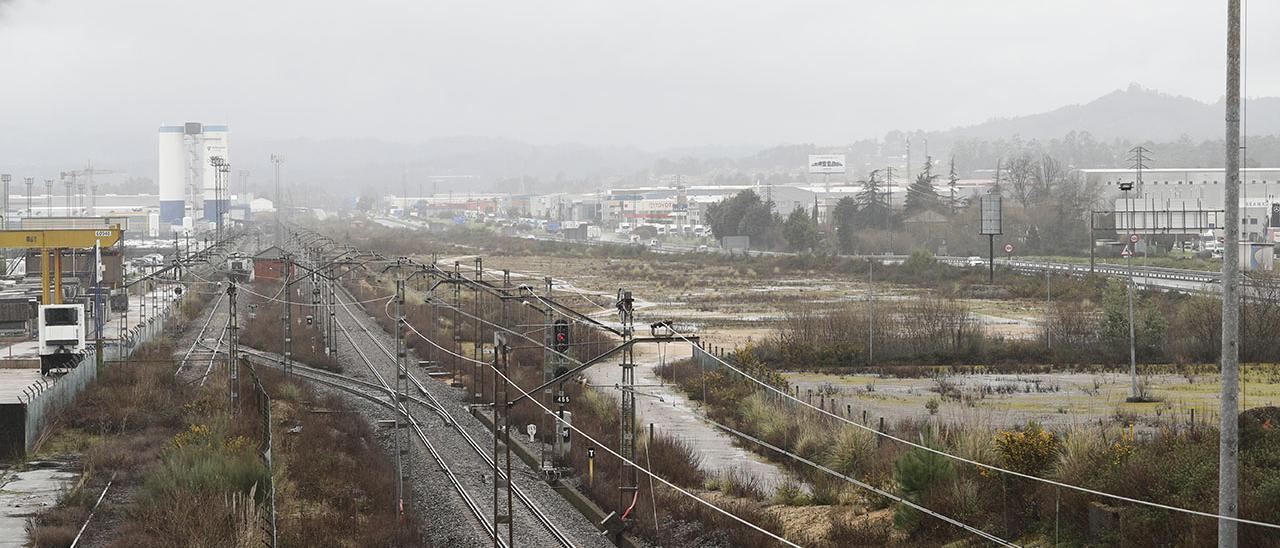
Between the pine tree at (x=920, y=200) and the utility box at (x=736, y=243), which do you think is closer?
→ the utility box at (x=736, y=243)

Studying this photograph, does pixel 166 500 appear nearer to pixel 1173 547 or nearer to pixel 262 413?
pixel 262 413

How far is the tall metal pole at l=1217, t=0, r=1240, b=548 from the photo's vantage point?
10.2 m

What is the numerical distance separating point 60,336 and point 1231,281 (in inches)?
1368

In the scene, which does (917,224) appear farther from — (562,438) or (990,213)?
(562,438)

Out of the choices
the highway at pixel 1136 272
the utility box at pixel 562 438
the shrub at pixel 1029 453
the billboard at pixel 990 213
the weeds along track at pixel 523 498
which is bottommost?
the weeds along track at pixel 523 498

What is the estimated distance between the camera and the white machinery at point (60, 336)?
37062mm

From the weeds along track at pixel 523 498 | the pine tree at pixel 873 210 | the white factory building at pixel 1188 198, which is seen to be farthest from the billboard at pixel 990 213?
the pine tree at pixel 873 210

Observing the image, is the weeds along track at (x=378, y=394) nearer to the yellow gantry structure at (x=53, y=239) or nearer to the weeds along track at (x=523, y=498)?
the weeds along track at (x=523, y=498)

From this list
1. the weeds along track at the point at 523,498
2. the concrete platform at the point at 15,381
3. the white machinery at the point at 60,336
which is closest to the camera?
the weeds along track at the point at 523,498

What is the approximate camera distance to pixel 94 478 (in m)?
24.9

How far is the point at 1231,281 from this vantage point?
33.8 ft

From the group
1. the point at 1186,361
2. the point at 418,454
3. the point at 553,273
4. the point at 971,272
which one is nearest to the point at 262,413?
the point at 418,454

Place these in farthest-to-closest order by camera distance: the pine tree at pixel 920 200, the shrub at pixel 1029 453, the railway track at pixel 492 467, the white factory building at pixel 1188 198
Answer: the pine tree at pixel 920 200
the white factory building at pixel 1188 198
the railway track at pixel 492 467
the shrub at pixel 1029 453

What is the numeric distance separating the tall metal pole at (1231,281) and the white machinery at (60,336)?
34076 mm
